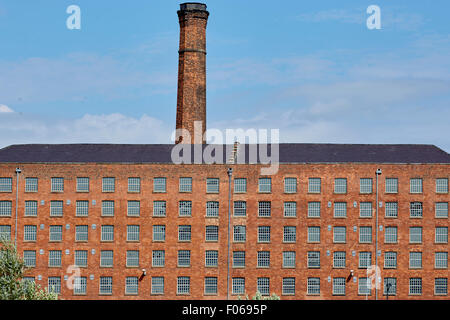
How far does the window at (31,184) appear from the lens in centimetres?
7638

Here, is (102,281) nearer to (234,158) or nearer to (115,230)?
(115,230)

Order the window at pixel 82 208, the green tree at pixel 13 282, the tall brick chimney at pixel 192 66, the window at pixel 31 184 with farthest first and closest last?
the tall brick chimney at pixel 192 66
the window at pixel 31 184
the window at pixel 82 208
the green tree at pixel 13 282

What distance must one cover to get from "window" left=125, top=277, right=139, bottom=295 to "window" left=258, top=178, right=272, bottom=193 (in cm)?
1534

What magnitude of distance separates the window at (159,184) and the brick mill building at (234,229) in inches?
4.0

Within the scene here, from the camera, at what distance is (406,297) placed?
73812 millimetres

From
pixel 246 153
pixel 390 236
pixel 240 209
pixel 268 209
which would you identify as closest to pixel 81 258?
pixel 240 209

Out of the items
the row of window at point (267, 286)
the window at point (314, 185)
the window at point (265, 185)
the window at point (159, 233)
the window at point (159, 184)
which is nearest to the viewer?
the row of window at point (267, 286)

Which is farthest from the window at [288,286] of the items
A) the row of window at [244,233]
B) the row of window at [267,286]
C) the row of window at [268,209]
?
the row of window at [268,209]

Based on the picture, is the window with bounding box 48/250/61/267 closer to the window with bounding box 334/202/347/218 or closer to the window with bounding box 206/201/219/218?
the window with bounding box 206/201/219/218

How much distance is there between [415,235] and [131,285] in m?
28.7

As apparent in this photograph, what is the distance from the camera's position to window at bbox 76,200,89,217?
76.0 meters

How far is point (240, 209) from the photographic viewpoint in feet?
247

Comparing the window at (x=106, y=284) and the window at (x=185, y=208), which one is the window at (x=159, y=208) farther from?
the window at (x=106, y=284)
